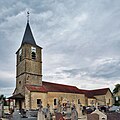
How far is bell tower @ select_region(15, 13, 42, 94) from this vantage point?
129 feet

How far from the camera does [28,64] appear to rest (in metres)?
39.9

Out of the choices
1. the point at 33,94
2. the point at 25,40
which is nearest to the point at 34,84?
the point at 33,94

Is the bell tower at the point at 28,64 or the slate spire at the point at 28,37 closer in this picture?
the bell tower at the point at 28,64

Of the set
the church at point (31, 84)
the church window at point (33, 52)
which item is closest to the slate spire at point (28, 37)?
the church at point (31, 84)

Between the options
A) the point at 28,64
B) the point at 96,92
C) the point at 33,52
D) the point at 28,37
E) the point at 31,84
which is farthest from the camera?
the point at 96,92

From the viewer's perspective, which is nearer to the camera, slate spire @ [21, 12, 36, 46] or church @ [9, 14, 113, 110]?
church @ [9, 14, 113, 110]

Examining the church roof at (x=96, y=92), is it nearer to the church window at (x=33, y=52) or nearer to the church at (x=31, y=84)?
the church at (x=31, y=84)

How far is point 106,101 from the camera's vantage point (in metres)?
54.0

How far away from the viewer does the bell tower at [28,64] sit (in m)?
39.4

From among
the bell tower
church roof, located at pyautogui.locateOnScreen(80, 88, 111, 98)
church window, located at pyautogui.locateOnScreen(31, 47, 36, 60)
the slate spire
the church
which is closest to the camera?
the church

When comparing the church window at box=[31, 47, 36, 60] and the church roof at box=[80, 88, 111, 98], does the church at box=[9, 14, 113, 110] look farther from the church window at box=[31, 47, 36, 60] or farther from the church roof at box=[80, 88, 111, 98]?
the church roof at box=[80, 88, 111, 98]

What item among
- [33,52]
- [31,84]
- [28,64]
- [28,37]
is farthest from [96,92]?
[28,37]

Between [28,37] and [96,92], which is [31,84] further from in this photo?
[96,92]

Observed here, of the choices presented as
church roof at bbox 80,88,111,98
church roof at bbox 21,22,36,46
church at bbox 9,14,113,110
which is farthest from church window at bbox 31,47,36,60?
church roof at bbox 80,88,111,98
